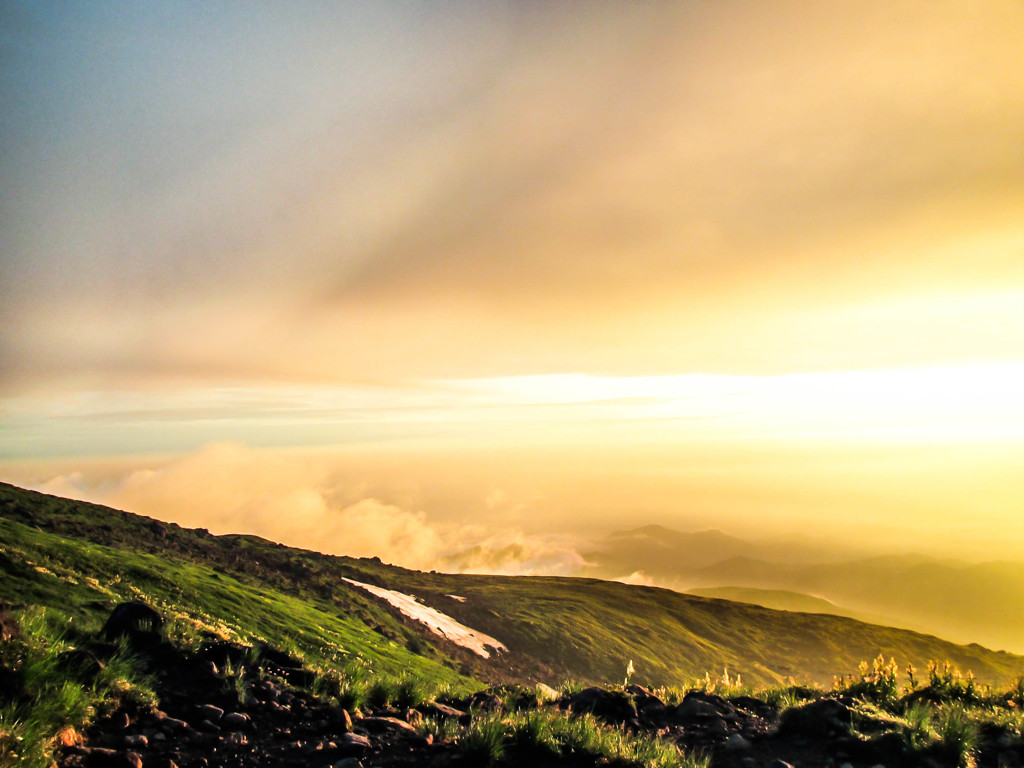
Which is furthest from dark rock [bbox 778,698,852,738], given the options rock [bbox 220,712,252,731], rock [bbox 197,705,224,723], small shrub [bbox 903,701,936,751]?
rock [bbox 197,705,224,723]

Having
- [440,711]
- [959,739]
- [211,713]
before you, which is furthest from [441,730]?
[959,739]

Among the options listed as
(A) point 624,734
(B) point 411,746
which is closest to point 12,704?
(B) point 411,746

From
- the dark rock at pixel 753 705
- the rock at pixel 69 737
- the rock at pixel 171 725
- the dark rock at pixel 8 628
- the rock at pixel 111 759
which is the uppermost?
the dark rock at pixel 8 628

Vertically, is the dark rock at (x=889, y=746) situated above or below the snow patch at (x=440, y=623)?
above

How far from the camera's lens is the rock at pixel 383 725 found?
31.4 ft

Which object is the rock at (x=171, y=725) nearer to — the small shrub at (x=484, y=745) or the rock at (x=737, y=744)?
the small shrub at (x=484, y=745)

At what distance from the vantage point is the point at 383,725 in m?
9.71

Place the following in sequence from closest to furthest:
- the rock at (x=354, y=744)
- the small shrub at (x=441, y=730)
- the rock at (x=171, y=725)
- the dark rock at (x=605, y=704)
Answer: the rock at (x=171, y=725)
the rock at (x=354, y=744)
the small shrub at (x=441, y=730)
the dark rock at (x=605, y=704)

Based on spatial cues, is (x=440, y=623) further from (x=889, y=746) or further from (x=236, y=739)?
(x=889, y=746)

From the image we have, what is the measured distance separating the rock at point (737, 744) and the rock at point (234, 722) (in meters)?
7.86

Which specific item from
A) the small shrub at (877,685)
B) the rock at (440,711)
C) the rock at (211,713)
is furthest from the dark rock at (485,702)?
the small shrub at (877,685)

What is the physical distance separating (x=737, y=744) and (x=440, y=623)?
92.9 meters

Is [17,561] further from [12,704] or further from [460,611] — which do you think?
[460,611]

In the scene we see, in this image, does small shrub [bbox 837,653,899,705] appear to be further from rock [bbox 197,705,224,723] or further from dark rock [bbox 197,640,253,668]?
dark rock [bbox 197,640,253,668]
